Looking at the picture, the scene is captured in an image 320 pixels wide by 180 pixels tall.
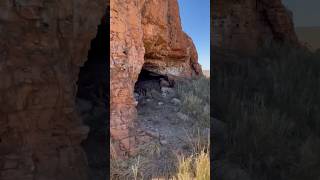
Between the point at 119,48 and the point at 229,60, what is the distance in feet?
8.07

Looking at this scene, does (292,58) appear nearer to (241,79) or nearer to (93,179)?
(241,79)

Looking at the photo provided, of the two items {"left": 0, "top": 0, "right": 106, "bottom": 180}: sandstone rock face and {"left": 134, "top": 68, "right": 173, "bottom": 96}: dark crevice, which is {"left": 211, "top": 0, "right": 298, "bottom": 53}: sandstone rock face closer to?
{"left": 134, "top": 68, "right": 173, "bottom": 96}: dark crevice

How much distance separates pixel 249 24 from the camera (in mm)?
6090

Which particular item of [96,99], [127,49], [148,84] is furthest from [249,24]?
[96,99]

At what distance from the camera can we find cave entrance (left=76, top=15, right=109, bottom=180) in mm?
3787

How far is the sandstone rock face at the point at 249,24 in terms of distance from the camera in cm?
591

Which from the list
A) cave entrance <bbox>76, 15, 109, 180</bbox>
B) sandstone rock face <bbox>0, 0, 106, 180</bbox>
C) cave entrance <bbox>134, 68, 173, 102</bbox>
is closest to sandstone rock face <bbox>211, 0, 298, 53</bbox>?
cave entrance <bbox>134, 68, 173, 102</bbox>

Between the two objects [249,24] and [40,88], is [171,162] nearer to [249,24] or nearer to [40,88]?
[40,88]

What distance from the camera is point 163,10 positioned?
20.8 ft

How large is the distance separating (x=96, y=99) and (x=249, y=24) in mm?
3077

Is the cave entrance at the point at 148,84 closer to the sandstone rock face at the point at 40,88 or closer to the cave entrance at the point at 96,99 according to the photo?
the cave entrance at the point at 96,99

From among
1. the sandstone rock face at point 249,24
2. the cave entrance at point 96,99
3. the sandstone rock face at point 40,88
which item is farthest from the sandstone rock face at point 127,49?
the sandstone rock face at point 40,88

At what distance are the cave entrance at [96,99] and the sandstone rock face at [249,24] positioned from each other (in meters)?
2.21

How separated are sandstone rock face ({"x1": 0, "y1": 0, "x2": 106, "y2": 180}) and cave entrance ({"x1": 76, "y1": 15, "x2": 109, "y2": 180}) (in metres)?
0.96
